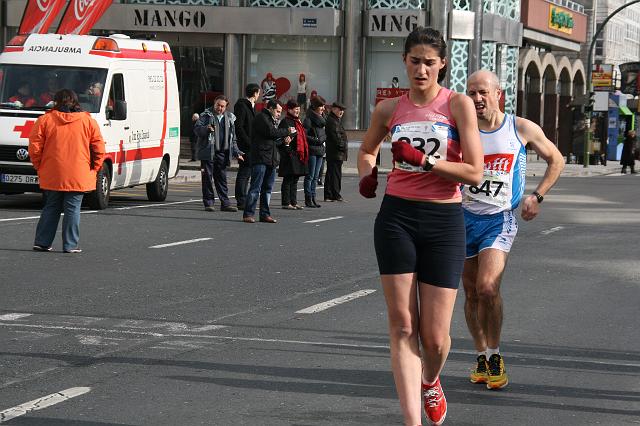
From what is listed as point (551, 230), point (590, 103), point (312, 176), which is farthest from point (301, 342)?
point (590, 103)

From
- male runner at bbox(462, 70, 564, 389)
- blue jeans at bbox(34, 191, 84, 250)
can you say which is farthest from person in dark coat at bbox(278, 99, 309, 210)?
male runner at bbox(462, 70, 564, 389)

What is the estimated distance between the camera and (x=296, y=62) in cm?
4494

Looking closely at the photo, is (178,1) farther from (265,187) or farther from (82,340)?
(82,340)

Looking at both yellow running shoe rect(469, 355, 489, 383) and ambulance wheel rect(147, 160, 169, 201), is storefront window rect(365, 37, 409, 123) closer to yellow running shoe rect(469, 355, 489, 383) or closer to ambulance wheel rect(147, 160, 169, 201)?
ambulance wheel rect(147, 160, 169, 201)

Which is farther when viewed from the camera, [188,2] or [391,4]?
[188,2]

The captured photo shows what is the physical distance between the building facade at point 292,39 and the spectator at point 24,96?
2211 cm

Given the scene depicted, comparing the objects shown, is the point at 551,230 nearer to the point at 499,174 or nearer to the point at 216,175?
the point at 216,175

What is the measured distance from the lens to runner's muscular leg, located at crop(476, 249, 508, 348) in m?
8.17

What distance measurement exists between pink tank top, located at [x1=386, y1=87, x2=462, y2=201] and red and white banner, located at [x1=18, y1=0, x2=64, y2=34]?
77.8 feet

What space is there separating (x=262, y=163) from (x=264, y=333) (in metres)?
10.4

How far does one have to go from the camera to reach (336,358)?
898 centimetres

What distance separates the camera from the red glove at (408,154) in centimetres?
625

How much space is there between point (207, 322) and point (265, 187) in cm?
1010

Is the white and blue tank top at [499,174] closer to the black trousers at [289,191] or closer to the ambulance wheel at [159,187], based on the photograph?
the black trousers at [289,191]
